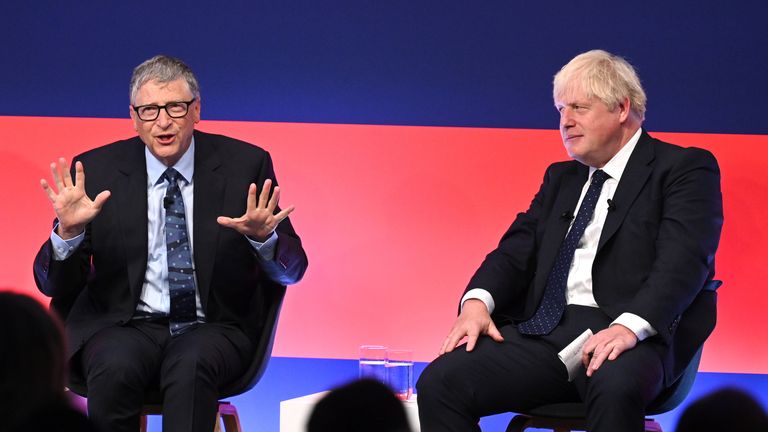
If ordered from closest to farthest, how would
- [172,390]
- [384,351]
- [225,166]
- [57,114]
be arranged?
[172,390], [225,166], [384,351], [57,114]

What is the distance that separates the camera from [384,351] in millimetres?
4172

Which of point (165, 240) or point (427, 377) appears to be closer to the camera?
point (427, 377)

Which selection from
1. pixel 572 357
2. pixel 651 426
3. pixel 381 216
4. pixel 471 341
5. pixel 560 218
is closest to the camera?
pixel 572 357

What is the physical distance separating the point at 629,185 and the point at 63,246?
178 centimetres

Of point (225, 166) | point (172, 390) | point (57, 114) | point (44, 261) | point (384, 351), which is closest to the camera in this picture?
point (172, 390)

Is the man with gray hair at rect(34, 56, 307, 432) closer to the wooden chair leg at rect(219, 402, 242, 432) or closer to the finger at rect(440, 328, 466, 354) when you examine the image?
the wooden chair leg at rect(219, 402, 242, 432)

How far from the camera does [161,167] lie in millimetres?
3604

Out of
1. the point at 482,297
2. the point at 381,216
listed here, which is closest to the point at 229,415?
the point at 482,297

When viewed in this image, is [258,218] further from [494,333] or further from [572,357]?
[572,357]

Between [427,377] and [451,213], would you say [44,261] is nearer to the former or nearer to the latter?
[427,377]

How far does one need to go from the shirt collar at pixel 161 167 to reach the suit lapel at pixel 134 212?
2 centimetres

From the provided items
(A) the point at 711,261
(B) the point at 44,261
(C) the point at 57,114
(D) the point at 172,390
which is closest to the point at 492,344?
(A) the point at 711,261

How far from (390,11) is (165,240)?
1455 mm

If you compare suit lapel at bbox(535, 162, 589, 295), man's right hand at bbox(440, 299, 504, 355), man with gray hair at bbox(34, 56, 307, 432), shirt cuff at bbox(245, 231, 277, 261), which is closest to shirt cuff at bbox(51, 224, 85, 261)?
man with gray hair at bbox(34, 56, 307, 432)
